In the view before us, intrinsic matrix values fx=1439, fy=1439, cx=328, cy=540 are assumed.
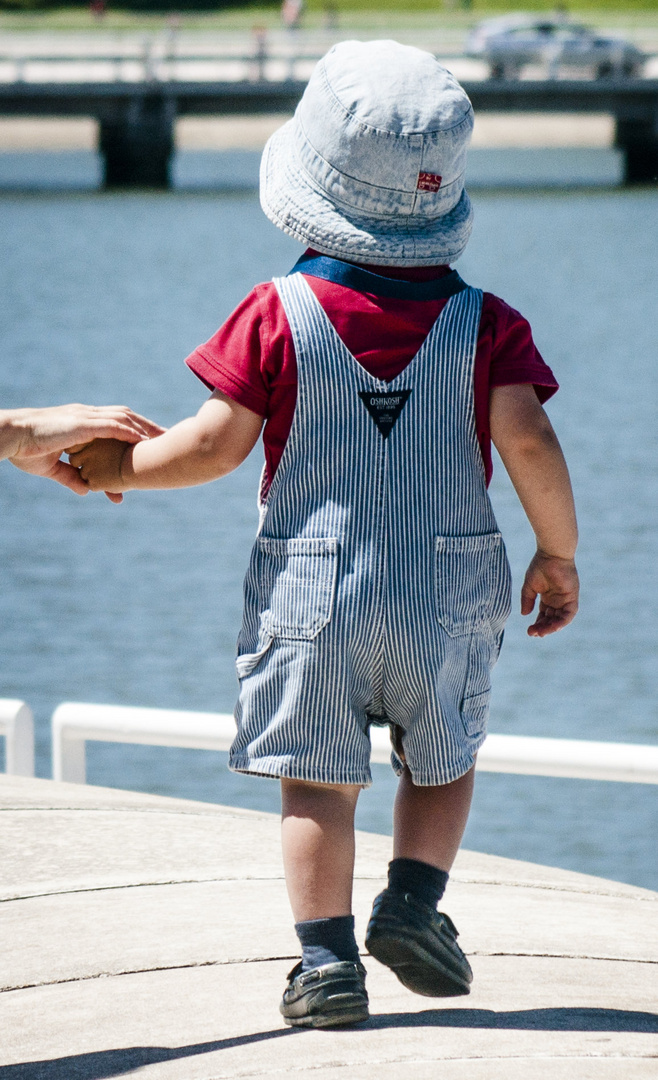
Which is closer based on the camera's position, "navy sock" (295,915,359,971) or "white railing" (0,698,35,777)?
"navy sock" (295,915,359,971)

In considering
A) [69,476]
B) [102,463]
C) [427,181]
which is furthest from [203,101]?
[427,181]

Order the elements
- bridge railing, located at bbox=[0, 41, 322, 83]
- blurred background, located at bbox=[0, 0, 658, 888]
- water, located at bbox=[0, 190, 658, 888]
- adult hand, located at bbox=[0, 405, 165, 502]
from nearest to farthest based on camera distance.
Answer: adult hand, located at bbox=[0, 405, 165, 502]
water, located at bbox=[0, 190, 658, 888]
blurred background, located at bbox=[0, 0, 658, 888]
bridge railing, located at bbox=[0, 41, 322, 83]

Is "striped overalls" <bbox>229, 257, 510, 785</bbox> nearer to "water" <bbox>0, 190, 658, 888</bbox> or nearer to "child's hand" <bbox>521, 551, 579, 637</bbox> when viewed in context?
"child's hand" <bbox>521, 551, 579, 637</bbox>

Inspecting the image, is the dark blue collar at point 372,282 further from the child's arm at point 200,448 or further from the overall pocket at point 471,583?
the overall pocket at point 471,583

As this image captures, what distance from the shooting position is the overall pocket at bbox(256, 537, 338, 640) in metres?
2.06

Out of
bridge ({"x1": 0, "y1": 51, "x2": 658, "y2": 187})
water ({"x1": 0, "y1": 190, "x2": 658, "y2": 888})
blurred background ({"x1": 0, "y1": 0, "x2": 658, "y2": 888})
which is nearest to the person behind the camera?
water ({"x1": 0, "y1": 190, "x2": 658, "y2": 888})

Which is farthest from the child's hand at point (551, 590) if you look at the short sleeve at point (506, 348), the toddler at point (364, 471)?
the short sleeve at point (506, 348)

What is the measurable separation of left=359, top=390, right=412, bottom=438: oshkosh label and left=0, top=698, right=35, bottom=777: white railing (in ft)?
5.53

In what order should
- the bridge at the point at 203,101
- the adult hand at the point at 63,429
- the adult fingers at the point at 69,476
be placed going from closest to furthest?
the adult hand at the point at 63,429 → the adult fingers at the point at 69,476 → the bridge at the point at 203,101

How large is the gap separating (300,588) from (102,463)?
17.7 inches

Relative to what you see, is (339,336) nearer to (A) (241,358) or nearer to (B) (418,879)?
(A) (241,358)

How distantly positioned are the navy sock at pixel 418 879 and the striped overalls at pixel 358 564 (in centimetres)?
14

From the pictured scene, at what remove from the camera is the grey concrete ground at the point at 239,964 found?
1.98 metres

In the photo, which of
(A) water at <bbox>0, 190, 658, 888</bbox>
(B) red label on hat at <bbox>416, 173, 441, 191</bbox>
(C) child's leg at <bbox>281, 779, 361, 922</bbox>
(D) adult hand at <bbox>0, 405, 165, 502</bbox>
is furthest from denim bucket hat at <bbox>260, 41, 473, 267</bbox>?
(A) water at <bbox>0, 190, 658, 888</bbox>
